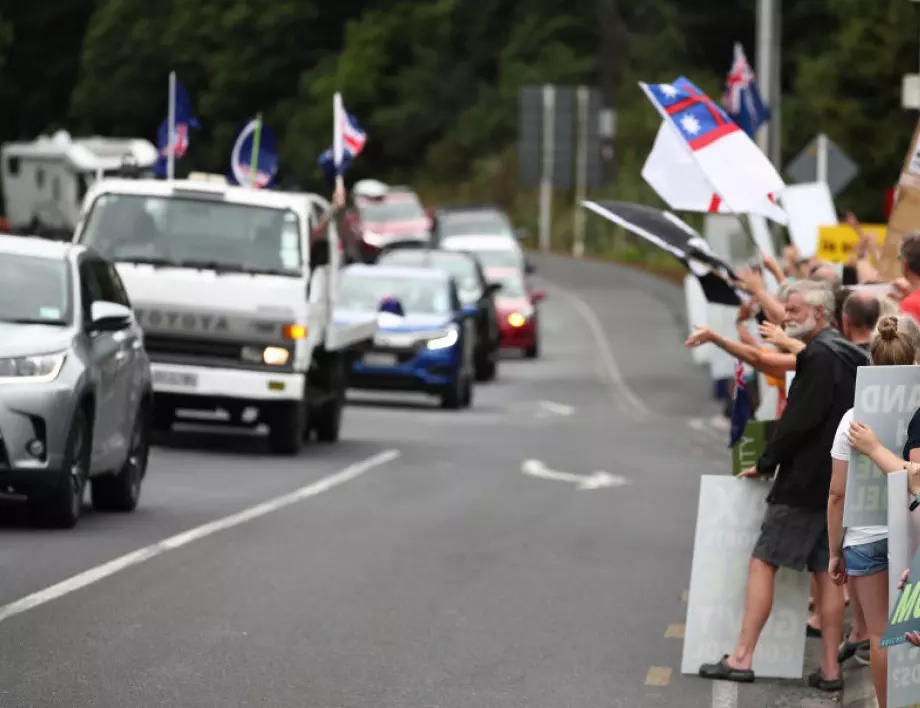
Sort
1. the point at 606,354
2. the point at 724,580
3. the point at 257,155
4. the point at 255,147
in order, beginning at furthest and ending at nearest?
the point at 606,354, the point at 257,155, the point at 255,147, the point at 724,580

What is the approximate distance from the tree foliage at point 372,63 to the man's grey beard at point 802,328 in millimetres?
77361

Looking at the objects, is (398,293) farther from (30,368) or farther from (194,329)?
(30,368)

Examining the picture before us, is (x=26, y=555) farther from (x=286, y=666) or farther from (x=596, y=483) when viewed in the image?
(x=596, y=483)

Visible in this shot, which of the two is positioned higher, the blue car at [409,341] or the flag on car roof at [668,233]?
the flag on car roof at [668,233]

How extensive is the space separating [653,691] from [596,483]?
11.5m

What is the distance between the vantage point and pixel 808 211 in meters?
23.5

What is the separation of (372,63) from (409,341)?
252 feet

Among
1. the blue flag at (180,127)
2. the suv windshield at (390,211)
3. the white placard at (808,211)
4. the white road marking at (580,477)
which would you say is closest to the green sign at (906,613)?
the white road marking at (580,477)

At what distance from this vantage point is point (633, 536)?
17.8 metres

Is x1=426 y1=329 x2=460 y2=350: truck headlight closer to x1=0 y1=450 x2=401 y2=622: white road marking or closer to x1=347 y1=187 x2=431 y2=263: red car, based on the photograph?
x1=0 y1=450 x2=401 y2=622: white road marking

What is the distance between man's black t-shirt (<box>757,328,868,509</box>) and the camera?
10.9 meters

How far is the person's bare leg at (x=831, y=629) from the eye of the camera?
36.9ft

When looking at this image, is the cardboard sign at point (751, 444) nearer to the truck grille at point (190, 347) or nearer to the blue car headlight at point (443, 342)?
the truck grille at point (190, 347)

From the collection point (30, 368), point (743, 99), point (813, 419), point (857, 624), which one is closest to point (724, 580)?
point (857, 624)
